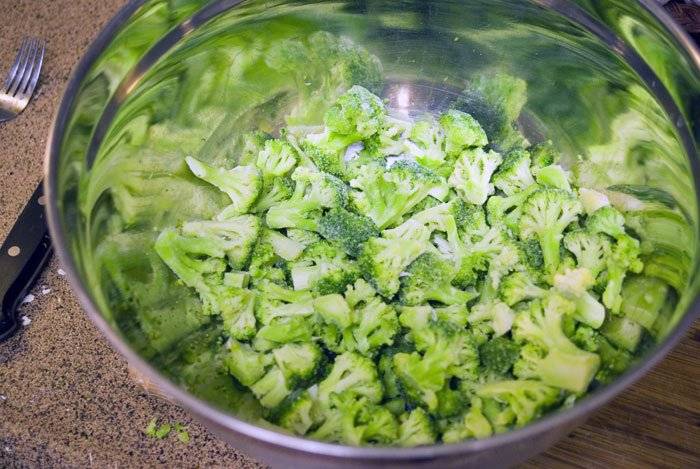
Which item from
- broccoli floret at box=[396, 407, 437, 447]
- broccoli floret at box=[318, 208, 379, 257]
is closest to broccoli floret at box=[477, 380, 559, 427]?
broccoli floret at box=[396, 407, 437, 447]

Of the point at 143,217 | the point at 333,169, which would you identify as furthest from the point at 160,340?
the point at 333,169

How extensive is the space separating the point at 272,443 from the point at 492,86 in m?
1.18

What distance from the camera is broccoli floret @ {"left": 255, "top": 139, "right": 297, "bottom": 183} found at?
1.68m

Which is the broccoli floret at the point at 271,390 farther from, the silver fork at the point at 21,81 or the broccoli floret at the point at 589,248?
the silver fork at the point at 21,81

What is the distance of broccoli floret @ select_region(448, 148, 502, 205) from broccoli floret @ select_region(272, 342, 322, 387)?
22.0 inches

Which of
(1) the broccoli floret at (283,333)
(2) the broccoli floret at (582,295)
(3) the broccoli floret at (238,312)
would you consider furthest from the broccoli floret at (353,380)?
(2) the broccoli floret at (582,295)

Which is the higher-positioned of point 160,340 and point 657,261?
point 657,261

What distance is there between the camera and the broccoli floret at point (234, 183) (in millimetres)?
1620

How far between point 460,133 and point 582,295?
511 millimetres

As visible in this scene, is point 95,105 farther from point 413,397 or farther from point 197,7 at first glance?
point 413,397

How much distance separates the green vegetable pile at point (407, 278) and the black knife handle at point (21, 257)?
0.36 m

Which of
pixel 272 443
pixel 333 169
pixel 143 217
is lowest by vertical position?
pixel 143 217

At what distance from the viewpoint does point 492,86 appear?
179 cm

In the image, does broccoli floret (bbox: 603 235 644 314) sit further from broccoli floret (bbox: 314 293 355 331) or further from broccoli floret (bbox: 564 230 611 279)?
broccoli floret (bbox: 314 293 355 331)
